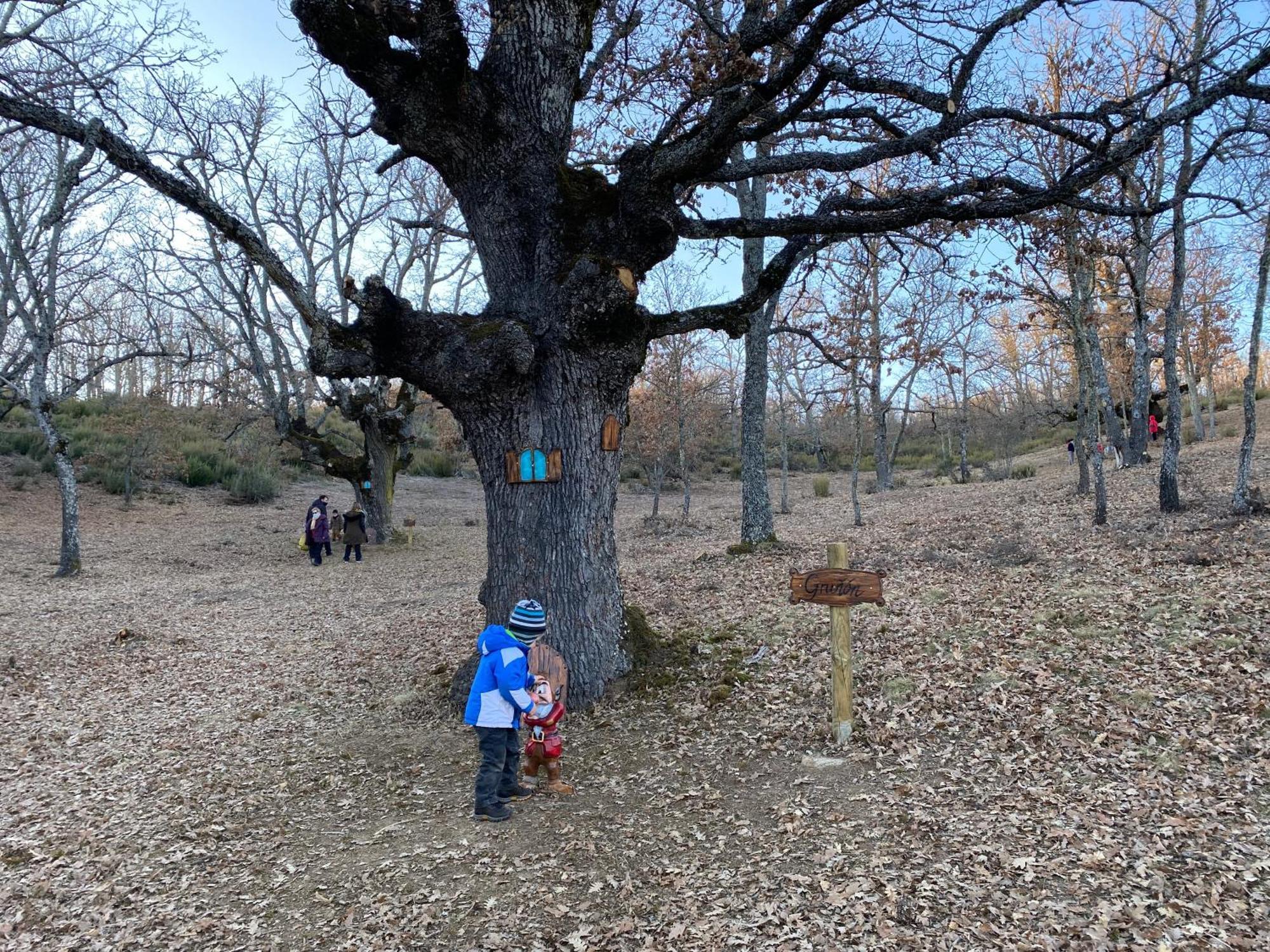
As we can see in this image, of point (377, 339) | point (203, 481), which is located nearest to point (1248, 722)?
point (377, 339)

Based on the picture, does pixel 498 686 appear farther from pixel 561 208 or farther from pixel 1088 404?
pixel 1088 404

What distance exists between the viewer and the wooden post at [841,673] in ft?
16.8

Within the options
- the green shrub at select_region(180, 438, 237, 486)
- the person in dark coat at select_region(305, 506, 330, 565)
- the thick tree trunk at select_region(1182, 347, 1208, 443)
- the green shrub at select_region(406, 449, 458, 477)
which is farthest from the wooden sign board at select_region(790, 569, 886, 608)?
the green shrub at select_region(406, 449, 458, 477)

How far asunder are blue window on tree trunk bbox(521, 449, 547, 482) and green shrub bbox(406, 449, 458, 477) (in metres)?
26.5

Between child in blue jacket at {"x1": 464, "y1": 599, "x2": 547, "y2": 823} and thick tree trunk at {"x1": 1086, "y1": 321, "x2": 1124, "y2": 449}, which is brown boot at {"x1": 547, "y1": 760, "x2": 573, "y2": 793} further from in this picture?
thick tree trunk at {"x1": 1086, "y1": 321, "x2": 1124, "y2": 449}

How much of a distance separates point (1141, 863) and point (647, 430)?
763 inches

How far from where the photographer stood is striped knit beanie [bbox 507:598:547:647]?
4703mm

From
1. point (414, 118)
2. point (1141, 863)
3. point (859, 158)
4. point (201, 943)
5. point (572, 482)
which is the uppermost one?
point (414, 118)

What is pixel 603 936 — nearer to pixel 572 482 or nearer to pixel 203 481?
pixel 572 482

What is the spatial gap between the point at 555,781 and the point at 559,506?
2.05 m

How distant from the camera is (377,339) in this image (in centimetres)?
554

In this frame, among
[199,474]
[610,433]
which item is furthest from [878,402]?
[199,474]

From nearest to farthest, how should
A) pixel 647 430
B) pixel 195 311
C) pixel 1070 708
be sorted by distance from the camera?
pixel 1070 708, pixel 195 311, pixel 647 430

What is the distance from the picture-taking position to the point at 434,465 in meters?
32.0
